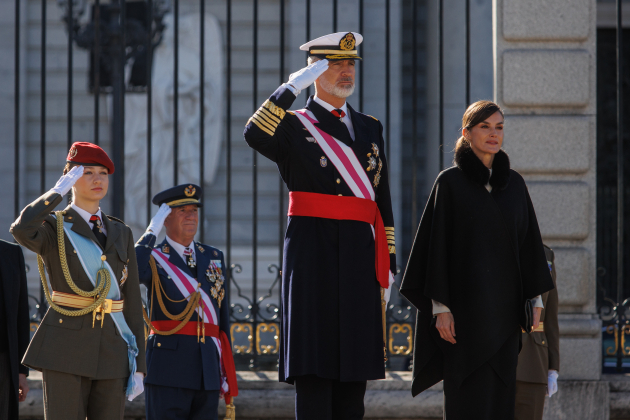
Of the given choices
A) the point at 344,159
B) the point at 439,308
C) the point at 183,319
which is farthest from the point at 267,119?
the point at 183,319

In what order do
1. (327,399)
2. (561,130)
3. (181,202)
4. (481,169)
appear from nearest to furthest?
1. (327,399)
2. (481,169)
3. (181,202)
4. (561,130)

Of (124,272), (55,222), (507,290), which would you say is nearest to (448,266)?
(507,290)

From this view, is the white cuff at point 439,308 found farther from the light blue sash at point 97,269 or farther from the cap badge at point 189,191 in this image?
the cap badge at point 189,191

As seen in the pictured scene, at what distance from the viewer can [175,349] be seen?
450 cm

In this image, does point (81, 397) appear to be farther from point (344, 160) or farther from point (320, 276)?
point (344, 160)

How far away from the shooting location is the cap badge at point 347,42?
11.7 ft

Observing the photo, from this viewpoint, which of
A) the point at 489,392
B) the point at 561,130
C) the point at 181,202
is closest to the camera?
the point at 489,392

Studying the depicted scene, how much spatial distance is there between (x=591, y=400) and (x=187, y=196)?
2979mm

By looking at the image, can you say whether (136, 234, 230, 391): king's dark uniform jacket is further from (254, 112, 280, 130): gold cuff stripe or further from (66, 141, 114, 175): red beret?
(254, 112, 280, 130): gold cuff stripe

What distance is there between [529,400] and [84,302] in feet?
8.29

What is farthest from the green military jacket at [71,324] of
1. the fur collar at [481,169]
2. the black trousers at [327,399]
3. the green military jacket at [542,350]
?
the green military jacket at [542,350]

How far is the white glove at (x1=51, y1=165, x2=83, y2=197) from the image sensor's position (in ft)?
12.1

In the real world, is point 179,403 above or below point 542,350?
below

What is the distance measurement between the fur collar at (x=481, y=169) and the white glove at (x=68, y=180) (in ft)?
5.76
